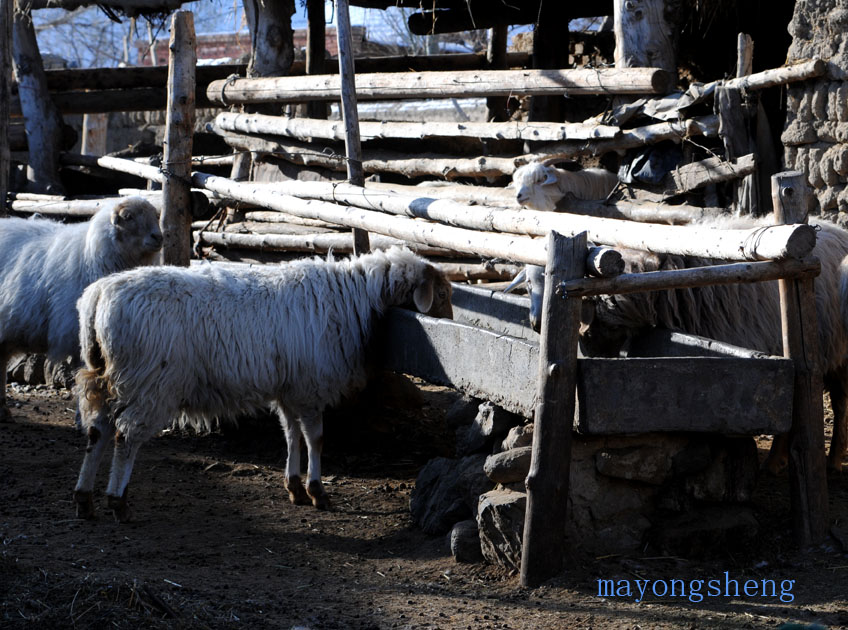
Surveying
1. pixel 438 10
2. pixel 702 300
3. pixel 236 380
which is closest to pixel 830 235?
pixel 702 300

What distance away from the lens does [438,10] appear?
1277 cm

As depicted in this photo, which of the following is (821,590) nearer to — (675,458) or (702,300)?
(675,458)

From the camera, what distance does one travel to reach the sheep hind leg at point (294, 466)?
5.63 metres

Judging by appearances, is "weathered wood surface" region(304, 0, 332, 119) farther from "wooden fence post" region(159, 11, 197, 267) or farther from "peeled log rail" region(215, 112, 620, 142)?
"wooden fence post" region(159, 11, 197, 267)

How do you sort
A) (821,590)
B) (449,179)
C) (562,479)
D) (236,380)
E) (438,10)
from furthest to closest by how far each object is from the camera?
(438,10), (449,179), (236,380), (562,479), (821,590)

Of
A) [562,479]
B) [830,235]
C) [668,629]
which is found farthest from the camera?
[830,235]

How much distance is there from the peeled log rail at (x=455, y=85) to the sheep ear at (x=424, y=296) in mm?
2765

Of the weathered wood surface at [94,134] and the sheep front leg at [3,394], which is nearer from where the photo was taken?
the sheep front leg at [3,394]

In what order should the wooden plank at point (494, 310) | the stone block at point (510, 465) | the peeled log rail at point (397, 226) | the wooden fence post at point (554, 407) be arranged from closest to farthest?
1. the wooden fence post at point (554, 407)
2. the stone block at point (510, 465)
3. the peeled log rail at point (397, 226)
4. the wooden plank at point (494, 310)

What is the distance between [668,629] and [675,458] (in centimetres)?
89

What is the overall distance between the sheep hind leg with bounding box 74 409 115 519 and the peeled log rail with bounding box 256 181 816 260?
245 cm

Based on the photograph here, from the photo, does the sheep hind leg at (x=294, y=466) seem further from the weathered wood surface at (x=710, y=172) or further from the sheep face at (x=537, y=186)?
the weathered wood surface at (x=710, y=172)

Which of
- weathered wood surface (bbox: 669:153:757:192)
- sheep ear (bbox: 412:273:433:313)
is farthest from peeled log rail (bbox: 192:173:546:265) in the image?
weathered wood surface (bbox: 669:153:757:192)

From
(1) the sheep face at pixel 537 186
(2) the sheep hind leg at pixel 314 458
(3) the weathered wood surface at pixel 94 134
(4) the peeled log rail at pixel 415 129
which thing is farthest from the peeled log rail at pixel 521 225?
(3) the weathered wood surface at pixel 94 134
